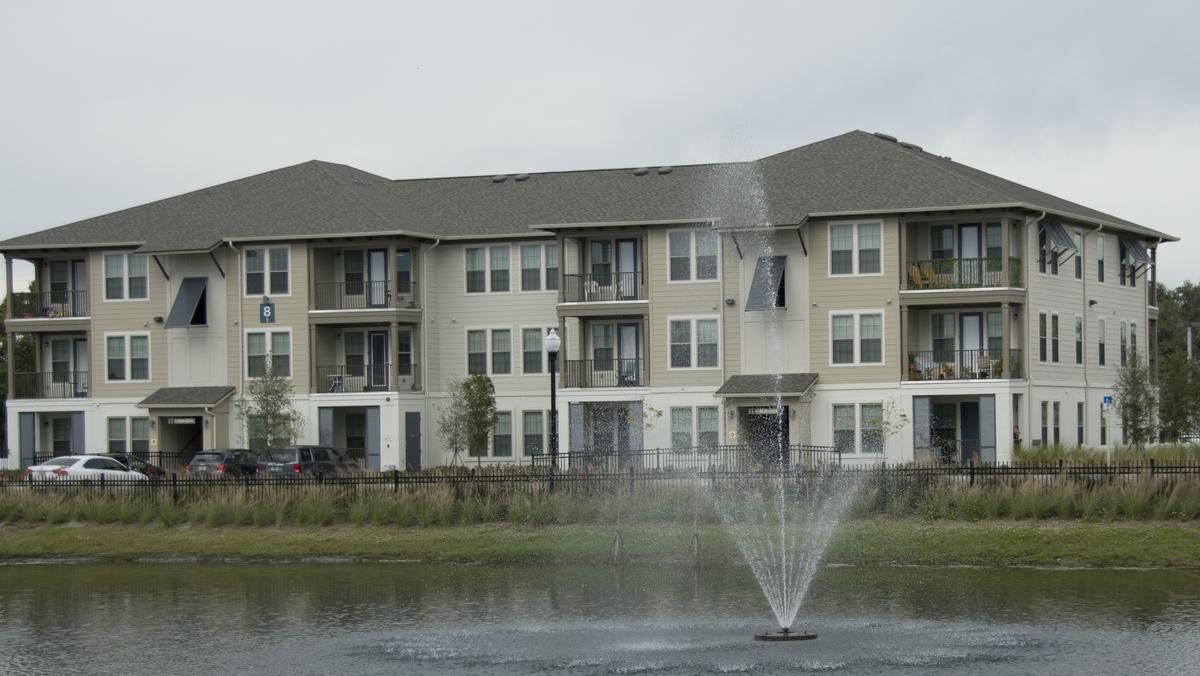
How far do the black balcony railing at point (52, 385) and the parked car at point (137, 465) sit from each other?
7.34 m

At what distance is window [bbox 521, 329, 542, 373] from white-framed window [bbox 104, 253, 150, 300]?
47.0 ft

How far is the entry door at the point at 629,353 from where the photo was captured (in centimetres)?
6106

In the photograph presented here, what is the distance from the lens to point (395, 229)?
61906 millimetres

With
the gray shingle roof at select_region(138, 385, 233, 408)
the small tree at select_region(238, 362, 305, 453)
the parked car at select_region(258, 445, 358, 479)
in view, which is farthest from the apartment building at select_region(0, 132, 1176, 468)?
the parked car at select_region(258, 445, 358, 479)

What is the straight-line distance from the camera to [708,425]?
59.1 meters

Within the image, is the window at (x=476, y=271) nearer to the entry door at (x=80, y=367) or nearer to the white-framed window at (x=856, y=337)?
the white-framed window at (x=856, y=337)

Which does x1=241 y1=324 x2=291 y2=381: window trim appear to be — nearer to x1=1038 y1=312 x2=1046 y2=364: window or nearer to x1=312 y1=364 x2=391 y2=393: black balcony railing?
x1=312 y1=364 x2=391 y2=393: black balcony railing

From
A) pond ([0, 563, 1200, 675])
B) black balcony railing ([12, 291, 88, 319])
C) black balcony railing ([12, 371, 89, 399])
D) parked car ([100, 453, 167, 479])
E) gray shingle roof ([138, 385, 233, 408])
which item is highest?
black balcony railing ([12, 291, 88, 319])

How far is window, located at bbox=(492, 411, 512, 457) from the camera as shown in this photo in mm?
63656

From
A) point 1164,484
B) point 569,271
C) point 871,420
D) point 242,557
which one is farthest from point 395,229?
point 1164,484

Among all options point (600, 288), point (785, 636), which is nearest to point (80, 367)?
point (600, 288)

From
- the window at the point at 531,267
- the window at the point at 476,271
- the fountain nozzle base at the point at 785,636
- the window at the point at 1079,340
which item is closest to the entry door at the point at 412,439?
the window at the point at 476,271

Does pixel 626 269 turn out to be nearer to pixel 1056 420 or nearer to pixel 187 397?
pixel 1056 420

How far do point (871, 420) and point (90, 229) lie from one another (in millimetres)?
30838
